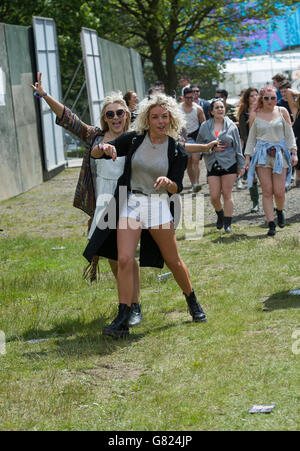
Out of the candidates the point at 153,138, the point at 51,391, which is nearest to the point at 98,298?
the point at 153,138

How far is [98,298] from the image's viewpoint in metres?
7.98

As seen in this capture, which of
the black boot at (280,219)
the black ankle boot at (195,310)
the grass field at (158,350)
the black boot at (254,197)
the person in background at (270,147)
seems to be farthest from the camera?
the black boot at (254,197)

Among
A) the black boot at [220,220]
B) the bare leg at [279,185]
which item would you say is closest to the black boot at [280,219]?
the bare leg at [279,185]

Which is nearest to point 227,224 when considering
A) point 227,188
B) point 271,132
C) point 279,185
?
point 227,188

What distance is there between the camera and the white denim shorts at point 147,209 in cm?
646

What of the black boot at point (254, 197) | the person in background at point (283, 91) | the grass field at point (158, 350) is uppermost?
the person in background at point (283, 91)

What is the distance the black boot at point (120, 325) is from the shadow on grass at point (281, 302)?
46.9 inches

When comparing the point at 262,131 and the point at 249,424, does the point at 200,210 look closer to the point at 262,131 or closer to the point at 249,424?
the point at 262,131

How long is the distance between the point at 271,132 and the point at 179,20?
22.2 meters

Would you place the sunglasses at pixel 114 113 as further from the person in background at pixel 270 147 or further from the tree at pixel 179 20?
the tree at pixel 179 20

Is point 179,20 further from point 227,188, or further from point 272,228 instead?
point 272,228

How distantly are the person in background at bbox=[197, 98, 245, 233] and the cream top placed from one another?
0.44 metres

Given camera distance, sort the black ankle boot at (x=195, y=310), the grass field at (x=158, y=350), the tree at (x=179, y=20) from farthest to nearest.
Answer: the tree at (x=179, y=20), the black ankle boot at (x=195, y=310), the grass field at (x=158, y=350)

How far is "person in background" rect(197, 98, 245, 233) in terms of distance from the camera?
11258 mm
